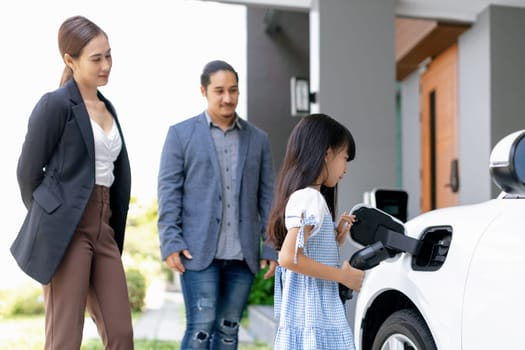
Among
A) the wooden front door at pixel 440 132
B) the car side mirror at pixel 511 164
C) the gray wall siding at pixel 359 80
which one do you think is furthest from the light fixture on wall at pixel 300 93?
the car side mirror at pixel 511 164

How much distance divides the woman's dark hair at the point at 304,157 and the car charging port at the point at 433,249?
0.39 meters

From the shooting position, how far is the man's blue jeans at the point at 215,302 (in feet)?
9.86

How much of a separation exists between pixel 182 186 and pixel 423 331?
56.8 inches

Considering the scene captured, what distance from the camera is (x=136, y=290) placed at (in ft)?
30.7

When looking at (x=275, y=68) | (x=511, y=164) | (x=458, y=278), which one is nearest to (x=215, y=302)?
(x=458, y=278)

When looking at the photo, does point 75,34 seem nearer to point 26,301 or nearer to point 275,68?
point 275,68

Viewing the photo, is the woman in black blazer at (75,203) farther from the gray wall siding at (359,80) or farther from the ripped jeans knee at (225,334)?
the gray wall siding at (359,80)

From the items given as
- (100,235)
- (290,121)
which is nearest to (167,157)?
(100,235)

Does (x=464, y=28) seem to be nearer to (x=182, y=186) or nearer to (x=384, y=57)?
(x=384, y=57)

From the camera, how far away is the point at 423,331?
2.08 meters

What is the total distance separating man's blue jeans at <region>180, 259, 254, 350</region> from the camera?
3004 mm

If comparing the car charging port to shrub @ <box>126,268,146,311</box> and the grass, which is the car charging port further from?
shrub @ <box>126,268,146,311</box>

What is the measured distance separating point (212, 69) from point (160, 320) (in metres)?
5.64

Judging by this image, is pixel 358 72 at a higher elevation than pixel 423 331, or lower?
higher
